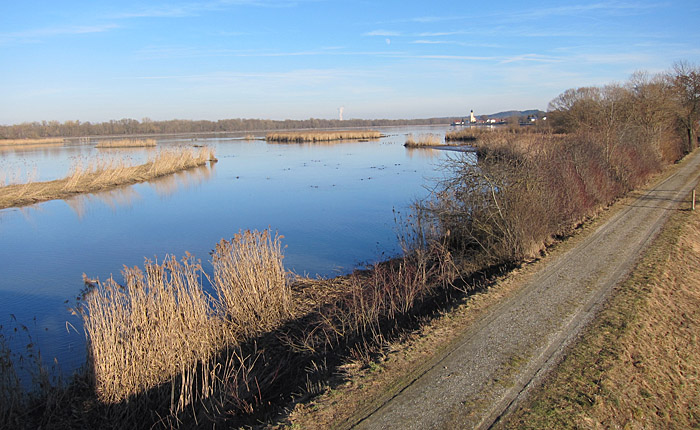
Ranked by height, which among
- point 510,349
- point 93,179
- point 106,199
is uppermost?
point 93,179

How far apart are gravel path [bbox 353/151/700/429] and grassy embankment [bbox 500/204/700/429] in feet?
0.66

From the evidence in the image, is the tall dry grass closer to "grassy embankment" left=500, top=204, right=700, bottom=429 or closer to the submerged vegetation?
the submerged vegetation

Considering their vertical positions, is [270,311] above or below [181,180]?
below

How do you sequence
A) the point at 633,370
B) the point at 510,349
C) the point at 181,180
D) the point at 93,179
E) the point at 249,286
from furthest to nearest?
the point at 181,180 → the point at 93,179 → the point at 249,286 → the point at 510,349 → the point at 633,370

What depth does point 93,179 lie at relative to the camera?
952 inches

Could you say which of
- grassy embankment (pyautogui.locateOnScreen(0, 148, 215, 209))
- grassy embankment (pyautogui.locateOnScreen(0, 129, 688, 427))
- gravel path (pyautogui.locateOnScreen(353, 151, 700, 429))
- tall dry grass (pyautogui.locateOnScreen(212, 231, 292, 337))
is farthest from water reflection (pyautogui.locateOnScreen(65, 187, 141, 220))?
gravel path (pyautogui.locateOnScreen(353, 151, 700, 429))

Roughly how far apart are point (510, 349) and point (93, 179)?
25.0m

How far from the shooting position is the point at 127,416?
5.03 metres

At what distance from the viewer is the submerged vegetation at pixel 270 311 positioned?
5176mm

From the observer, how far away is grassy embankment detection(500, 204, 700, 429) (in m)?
3.94

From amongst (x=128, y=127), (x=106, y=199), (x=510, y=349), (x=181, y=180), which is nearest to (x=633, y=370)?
(x=510, y=349)

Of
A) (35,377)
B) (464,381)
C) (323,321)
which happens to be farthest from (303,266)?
(464,381)

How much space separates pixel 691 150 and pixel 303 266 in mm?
32859

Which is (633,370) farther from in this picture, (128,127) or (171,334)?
(128,127)
